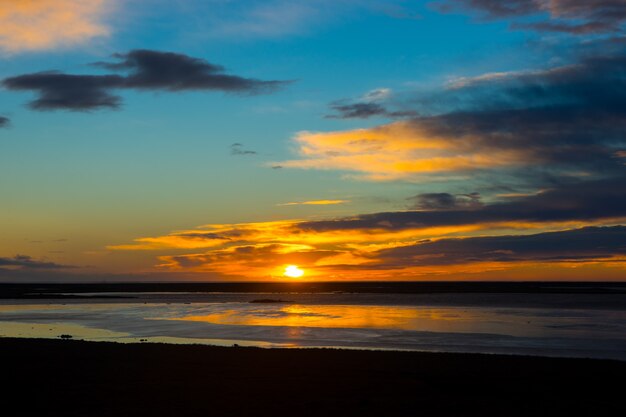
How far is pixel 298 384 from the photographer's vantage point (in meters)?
23.7

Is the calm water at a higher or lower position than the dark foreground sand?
lower

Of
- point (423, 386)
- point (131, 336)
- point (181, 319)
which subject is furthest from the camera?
point (181, 319)

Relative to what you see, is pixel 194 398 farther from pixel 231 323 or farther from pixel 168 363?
pixel 231 323

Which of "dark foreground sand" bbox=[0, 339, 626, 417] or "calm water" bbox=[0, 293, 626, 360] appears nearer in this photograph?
"dark foreground sand" bbox=[0, 339, 626, 417]

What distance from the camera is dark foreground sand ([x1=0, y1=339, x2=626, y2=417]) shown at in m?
19.7

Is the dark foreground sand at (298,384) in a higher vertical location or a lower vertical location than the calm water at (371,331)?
higher

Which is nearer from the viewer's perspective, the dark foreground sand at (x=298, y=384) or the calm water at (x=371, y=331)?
the dark foreground sand at (x=298, y=384)

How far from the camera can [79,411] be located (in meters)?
19.3

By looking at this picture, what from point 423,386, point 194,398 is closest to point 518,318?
point 423,386

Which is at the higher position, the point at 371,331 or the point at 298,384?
the point at 298,384

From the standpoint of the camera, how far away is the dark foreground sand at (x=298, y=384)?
19734 mm

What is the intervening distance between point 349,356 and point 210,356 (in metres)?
6.62

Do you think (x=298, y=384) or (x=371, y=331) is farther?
(x=371, y=331)

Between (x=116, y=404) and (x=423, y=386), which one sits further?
(x=423, y=386)
